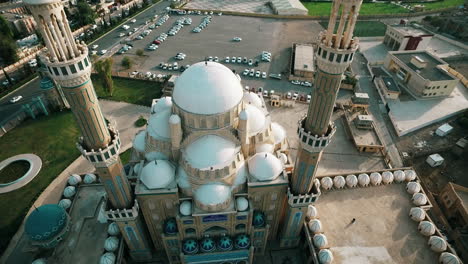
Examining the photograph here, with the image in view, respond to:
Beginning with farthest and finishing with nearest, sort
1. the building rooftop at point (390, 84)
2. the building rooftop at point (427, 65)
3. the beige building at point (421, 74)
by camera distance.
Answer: the building rooftop at point (427, 65)
the building rooftop at point (390, 84)
the beige building at point (421, 74)

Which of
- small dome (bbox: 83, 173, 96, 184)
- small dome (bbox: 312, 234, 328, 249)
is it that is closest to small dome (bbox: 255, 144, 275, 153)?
small dome (bbox: 312, 234, 328, 249)

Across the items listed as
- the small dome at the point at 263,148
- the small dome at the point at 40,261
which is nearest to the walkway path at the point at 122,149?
the small dome at the point at 40,261

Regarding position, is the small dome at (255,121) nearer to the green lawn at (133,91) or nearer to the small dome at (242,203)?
the small dome at (242,203)

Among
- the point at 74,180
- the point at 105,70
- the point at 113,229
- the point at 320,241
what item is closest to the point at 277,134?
the point at 320,241

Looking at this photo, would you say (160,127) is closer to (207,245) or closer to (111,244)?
(111,244)

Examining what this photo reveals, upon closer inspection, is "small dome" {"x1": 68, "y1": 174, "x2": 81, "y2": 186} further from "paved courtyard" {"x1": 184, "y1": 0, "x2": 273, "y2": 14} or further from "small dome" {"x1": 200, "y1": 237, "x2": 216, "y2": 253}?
"paved courtyard" {"x1": 184, "y1": 0, "x2": 273, "y2": 14}
